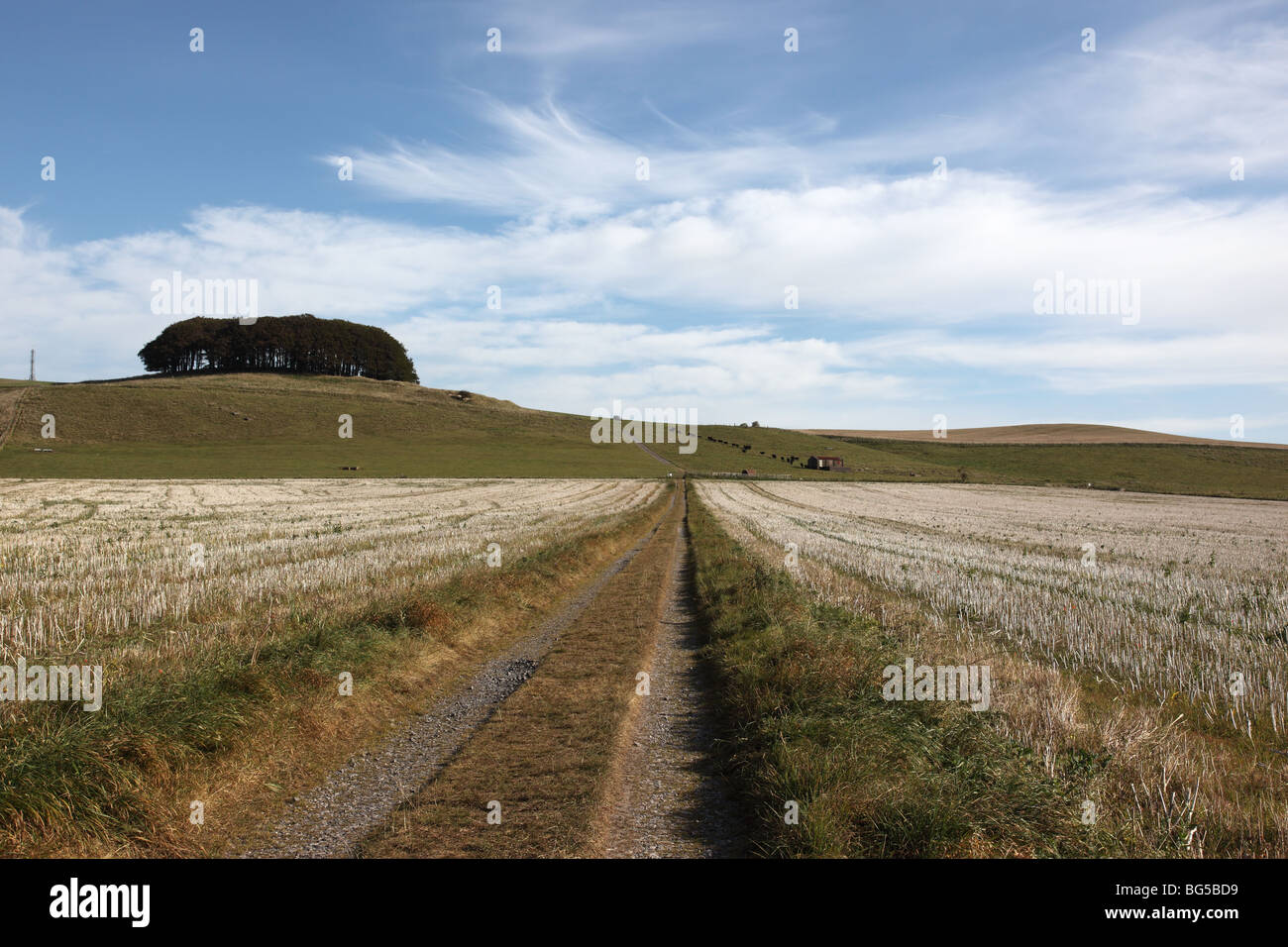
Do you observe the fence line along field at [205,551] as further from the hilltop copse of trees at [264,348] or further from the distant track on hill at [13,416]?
the hilltop copse of trees at [264,348]

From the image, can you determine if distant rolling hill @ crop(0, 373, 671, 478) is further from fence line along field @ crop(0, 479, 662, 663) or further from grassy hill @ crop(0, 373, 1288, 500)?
fence line along field @ crop(0, 479, 662, 663)

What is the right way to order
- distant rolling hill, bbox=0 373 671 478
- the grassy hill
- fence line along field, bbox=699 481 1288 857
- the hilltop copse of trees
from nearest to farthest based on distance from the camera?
fence line along field, bbox=699 481 1288 857, distant rolling hill, bbox=0 373 671 478, the grassy hill, the hilltop copse of trees

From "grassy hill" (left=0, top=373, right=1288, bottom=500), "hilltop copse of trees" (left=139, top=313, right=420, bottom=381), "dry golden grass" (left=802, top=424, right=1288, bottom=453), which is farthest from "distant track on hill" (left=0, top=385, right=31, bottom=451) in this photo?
"dry golden grass" (left=802, top=424, right=1288, bottom=453)

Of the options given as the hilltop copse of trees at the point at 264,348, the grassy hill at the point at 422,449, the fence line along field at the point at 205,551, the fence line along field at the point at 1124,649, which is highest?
the hilltop copse of trees at the point at 264,348

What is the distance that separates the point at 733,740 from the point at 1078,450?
14969 centimetres

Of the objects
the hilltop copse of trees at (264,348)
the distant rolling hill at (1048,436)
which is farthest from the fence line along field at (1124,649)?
the hilltop copse of trees at (264,348)

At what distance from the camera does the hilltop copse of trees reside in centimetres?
18062

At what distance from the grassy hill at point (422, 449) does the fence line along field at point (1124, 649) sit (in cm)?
6973

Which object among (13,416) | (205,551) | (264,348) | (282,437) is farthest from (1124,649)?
(264,348)

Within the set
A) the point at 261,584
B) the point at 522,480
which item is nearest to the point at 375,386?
the point at 522,480

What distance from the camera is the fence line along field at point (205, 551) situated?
11664mm

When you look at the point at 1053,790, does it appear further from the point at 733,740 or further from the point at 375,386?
the point at 375,386

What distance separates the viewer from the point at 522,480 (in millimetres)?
81312

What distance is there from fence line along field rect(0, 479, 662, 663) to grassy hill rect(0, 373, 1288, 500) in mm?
35842
